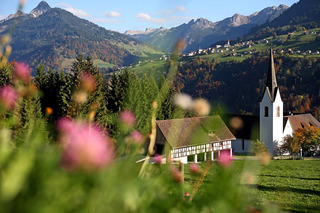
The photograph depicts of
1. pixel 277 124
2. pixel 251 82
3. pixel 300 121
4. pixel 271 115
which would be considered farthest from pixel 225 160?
pixel 251 82

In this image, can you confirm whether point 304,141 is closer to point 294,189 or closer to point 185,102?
point 294,189

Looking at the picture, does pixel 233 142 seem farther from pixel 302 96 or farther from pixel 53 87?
pixel 302 96

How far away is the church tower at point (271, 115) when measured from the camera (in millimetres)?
49562

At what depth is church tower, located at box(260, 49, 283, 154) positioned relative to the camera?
4956 centimetres

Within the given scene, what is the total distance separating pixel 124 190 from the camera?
0.87m

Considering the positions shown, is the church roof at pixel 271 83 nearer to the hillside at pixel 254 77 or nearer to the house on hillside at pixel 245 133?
the house on hillside at pixel 245 133

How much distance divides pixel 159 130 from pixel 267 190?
1823cm

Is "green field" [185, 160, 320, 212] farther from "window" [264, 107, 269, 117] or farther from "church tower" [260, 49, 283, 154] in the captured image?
"window" [264, 107, 269, 117]

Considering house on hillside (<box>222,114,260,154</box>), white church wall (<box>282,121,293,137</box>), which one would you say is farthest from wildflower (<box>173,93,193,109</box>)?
white church wall (<box>282,121,293,137</box>)

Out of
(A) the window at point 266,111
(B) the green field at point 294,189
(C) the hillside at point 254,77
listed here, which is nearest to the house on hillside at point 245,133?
(A) the window at point 266,111

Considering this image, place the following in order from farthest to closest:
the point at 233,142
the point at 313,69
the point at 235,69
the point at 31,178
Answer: the point at 235,69
the point at 313,69
the point at 233,142
the point at 31,178

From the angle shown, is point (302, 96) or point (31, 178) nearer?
point (31, 178)

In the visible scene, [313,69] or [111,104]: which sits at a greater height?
[313,69]

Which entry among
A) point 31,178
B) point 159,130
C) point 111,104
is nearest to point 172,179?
point 31,178
